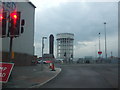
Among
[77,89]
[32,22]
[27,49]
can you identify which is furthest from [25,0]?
[77,89]

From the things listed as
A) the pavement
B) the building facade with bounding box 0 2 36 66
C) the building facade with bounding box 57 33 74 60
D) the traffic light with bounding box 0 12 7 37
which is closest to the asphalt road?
the pavement

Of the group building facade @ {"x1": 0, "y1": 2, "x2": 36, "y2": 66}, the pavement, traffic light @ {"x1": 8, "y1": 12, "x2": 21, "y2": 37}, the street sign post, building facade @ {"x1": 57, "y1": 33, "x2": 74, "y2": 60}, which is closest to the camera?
the street sign post

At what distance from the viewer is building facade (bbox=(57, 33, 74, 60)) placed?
96.9m

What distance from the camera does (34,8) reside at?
98.8 feet

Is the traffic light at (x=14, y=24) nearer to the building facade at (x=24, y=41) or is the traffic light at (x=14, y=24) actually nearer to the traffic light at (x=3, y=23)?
the traffic light at (x=3, y=23)

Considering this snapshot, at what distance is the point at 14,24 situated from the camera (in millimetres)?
8695

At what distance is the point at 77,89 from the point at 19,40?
1527 cm

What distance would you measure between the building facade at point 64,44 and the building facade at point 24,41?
67651 mm

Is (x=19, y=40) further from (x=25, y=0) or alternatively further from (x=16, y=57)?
(x=25, y=0)

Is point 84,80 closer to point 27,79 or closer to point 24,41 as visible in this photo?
point 27,79

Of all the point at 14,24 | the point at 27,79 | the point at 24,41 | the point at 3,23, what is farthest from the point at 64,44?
the point at 3,23

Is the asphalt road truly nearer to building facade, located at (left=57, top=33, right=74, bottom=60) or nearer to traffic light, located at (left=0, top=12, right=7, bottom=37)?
traffic light, located at (left=0, top=12, right=7, bottom=37)

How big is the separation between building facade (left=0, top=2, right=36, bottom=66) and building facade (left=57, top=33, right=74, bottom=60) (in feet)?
222

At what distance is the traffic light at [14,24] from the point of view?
8.69 meters
